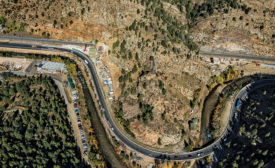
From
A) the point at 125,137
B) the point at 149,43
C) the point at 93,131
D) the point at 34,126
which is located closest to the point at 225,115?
the point at 125,137

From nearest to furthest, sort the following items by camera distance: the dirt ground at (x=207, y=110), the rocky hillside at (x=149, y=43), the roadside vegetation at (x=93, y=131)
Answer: the roadside vegetation at (x=93, y=131), the rocky hillside at (x=149, y=43), the dirt ground at (x=207, y=110)

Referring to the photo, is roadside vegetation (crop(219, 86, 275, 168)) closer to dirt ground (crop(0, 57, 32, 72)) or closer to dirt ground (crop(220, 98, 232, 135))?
dirt ground (crop(220, 98, 232, 135))

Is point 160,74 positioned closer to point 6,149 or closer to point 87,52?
point 87,52

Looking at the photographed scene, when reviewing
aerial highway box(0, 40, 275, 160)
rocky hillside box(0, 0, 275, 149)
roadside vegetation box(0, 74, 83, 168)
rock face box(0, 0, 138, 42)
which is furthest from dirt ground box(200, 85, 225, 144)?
rock face box(0, 0, 138, 42)

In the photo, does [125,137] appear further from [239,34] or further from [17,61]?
[239,34]

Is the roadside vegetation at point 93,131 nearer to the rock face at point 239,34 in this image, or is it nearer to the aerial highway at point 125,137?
the aerial highway at point 125,137

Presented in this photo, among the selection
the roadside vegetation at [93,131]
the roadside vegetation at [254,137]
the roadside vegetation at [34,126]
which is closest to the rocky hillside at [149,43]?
the roadside vegetation at [93,131]

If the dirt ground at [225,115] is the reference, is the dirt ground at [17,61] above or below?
above
